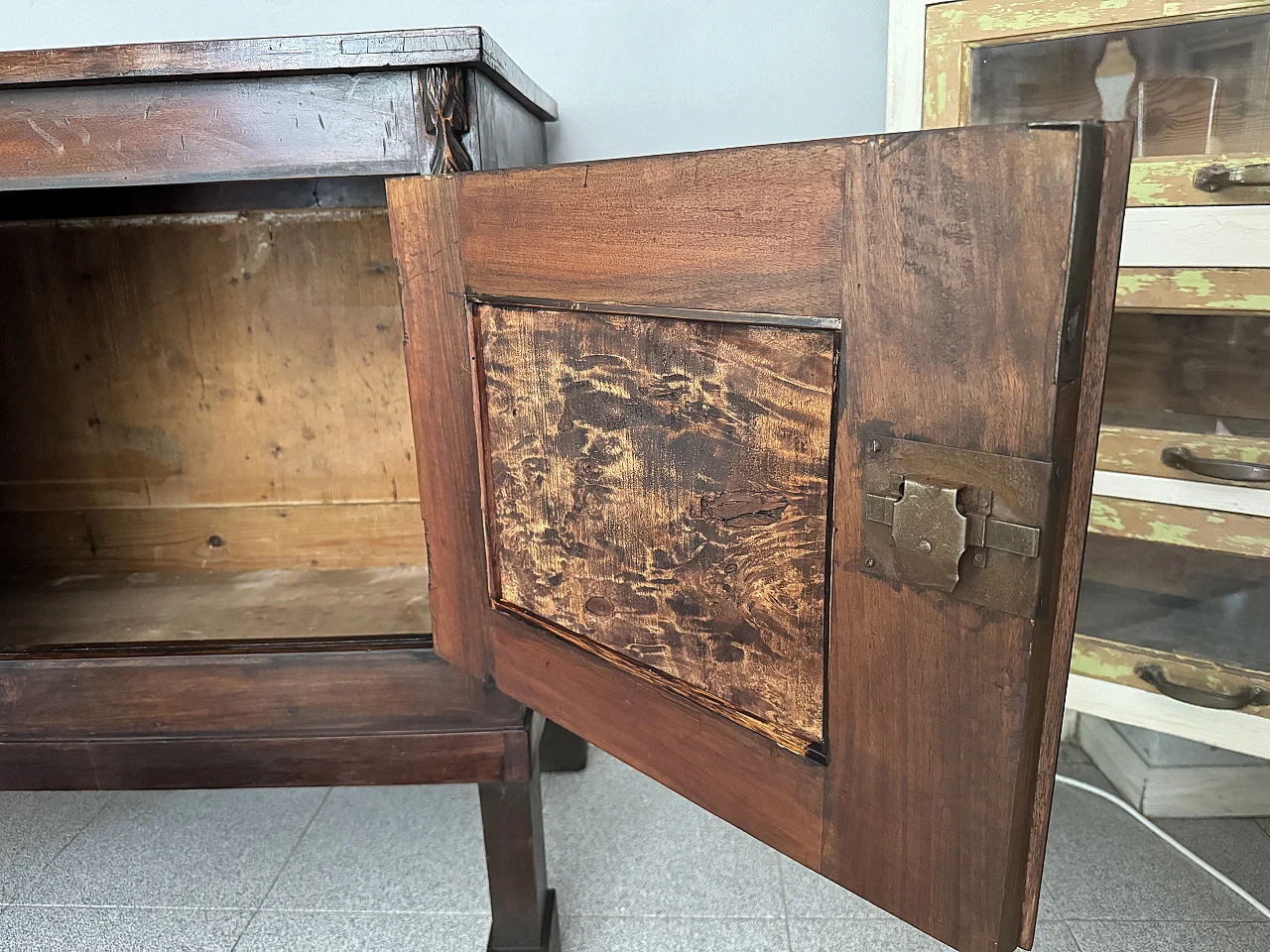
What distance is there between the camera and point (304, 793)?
1481 mm

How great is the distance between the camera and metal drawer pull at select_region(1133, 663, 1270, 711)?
111 cm

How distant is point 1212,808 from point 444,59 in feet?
4.84

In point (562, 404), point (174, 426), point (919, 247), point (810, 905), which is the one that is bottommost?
point (810, 905)

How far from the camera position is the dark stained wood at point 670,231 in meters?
0.56

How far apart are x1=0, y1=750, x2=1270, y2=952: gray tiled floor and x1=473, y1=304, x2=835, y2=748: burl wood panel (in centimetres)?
58

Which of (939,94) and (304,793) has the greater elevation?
(939,94)

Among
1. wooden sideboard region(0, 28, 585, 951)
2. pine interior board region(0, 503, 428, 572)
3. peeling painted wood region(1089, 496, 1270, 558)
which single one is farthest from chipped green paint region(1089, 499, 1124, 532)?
pine interior board region(0, 503, 428, 572)

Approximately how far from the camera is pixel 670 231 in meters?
0.64

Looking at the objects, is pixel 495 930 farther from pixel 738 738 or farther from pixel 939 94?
pixel 939 94

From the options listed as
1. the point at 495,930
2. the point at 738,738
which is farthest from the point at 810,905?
the point at 738,738

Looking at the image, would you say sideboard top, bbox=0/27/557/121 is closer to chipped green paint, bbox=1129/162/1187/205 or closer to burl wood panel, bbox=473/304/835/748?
burl wood panel, bbox=473/304/835/748

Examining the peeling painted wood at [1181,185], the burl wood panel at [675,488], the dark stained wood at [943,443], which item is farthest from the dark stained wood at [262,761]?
the peeling painted wood at [1181,185]

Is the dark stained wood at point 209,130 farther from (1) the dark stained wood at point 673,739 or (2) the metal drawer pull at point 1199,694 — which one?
(2) the metal drawer pull at point 1199,694

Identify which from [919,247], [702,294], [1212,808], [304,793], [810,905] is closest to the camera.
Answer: [919,247]
